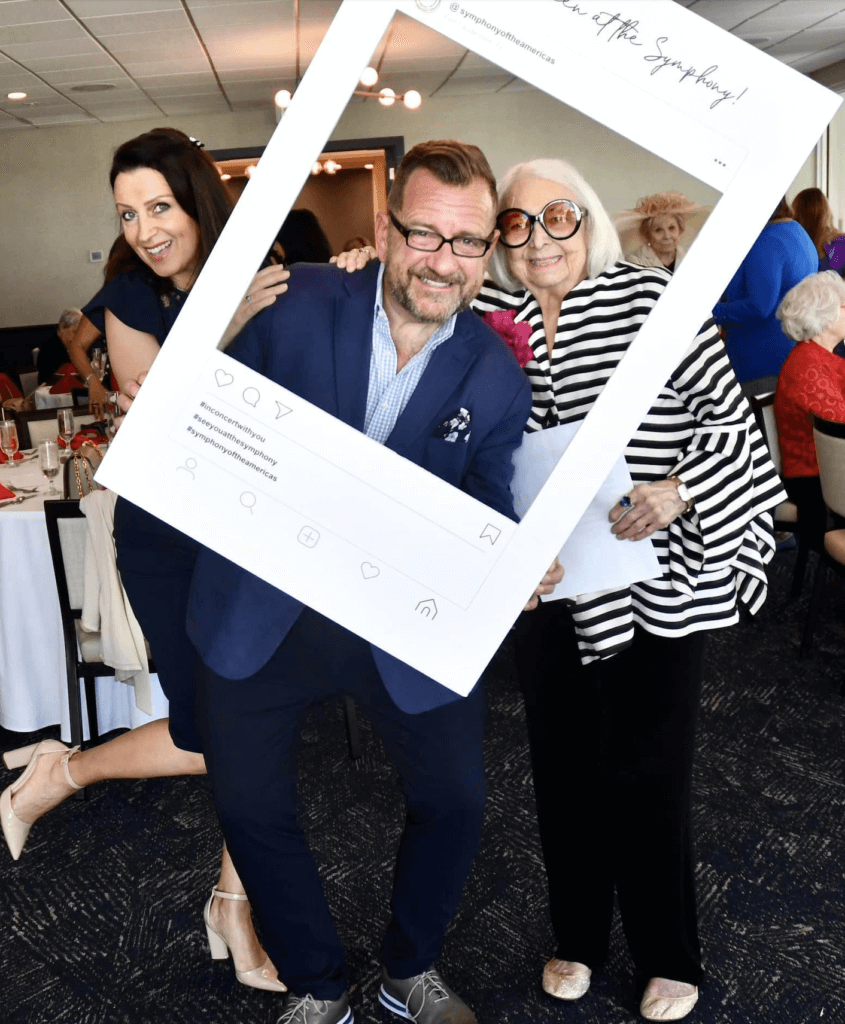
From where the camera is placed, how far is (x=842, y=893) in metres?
2.06

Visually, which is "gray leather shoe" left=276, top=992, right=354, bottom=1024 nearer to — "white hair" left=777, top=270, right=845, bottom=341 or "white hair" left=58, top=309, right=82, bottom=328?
"white hair" left=777, top=270, right=845, bottom=341

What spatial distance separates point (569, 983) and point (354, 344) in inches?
53.7

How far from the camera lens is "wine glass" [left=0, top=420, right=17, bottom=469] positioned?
3561 mm

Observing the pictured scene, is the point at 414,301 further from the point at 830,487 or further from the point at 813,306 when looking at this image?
the point at 813,306

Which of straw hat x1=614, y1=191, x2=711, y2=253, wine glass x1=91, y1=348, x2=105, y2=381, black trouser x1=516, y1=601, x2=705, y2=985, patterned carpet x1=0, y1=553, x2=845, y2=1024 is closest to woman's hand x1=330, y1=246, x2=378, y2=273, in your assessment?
straw hat x1=614, y1=191, x2=711, y2=253

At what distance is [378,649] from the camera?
1.39 metres

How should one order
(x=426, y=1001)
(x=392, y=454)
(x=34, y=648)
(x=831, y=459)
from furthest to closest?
(x=831, y=459) < (x=34, y=648) < (x=426, y=1001) < (x=392, y=454)

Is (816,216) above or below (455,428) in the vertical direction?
above

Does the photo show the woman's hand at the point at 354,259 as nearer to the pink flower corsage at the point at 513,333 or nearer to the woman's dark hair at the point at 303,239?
the woman's dark hair at the point at 303,239

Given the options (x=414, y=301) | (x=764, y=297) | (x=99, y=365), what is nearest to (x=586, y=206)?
(x=414, y=301)

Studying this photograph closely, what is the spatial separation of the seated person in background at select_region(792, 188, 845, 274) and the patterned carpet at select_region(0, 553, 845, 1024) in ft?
10.4

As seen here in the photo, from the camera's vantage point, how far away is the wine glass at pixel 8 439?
3.56m

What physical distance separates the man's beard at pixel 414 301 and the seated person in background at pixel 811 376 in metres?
2.44

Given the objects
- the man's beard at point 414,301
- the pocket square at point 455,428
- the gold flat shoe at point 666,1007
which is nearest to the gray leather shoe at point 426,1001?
the gold flat shoe at point 666,1007
